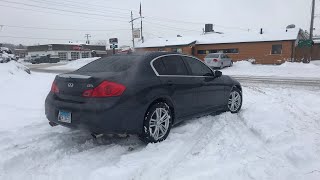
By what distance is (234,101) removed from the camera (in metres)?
7.05

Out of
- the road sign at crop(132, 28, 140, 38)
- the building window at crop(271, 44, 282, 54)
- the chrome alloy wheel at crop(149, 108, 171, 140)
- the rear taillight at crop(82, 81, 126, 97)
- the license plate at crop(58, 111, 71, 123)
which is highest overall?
the road sign at crop(132, 28, 140, 38)

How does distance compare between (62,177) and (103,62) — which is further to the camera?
(103,62)

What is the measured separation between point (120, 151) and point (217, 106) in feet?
8.83

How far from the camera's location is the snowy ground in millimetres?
3654

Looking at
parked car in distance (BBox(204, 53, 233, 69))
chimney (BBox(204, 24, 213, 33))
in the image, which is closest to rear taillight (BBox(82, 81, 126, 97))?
parked car in distance (BBox(204, 53, 233, 69))

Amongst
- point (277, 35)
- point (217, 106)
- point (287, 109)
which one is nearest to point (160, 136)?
point (217, 106)

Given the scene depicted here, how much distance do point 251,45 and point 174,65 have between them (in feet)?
103

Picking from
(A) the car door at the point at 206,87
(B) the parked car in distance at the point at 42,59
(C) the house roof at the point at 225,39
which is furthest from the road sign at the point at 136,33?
(A) the car door at the point at 206,87

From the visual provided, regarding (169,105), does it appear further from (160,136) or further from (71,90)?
(71,90)

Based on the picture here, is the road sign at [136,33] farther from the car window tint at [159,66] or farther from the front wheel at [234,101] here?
the car window tint at [159,66]

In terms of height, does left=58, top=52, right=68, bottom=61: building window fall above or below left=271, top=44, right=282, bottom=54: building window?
below

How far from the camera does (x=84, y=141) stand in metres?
4.91

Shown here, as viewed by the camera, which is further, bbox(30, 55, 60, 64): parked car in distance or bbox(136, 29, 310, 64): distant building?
bbox(30, 55, 60, 64): parked car in distance

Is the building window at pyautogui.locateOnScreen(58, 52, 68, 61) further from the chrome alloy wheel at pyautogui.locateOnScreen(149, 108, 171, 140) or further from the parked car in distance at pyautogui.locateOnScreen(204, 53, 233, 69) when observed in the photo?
the chrome alloy wheel at pyautogui.locateOnScreen(149, 108, 171, 140)
